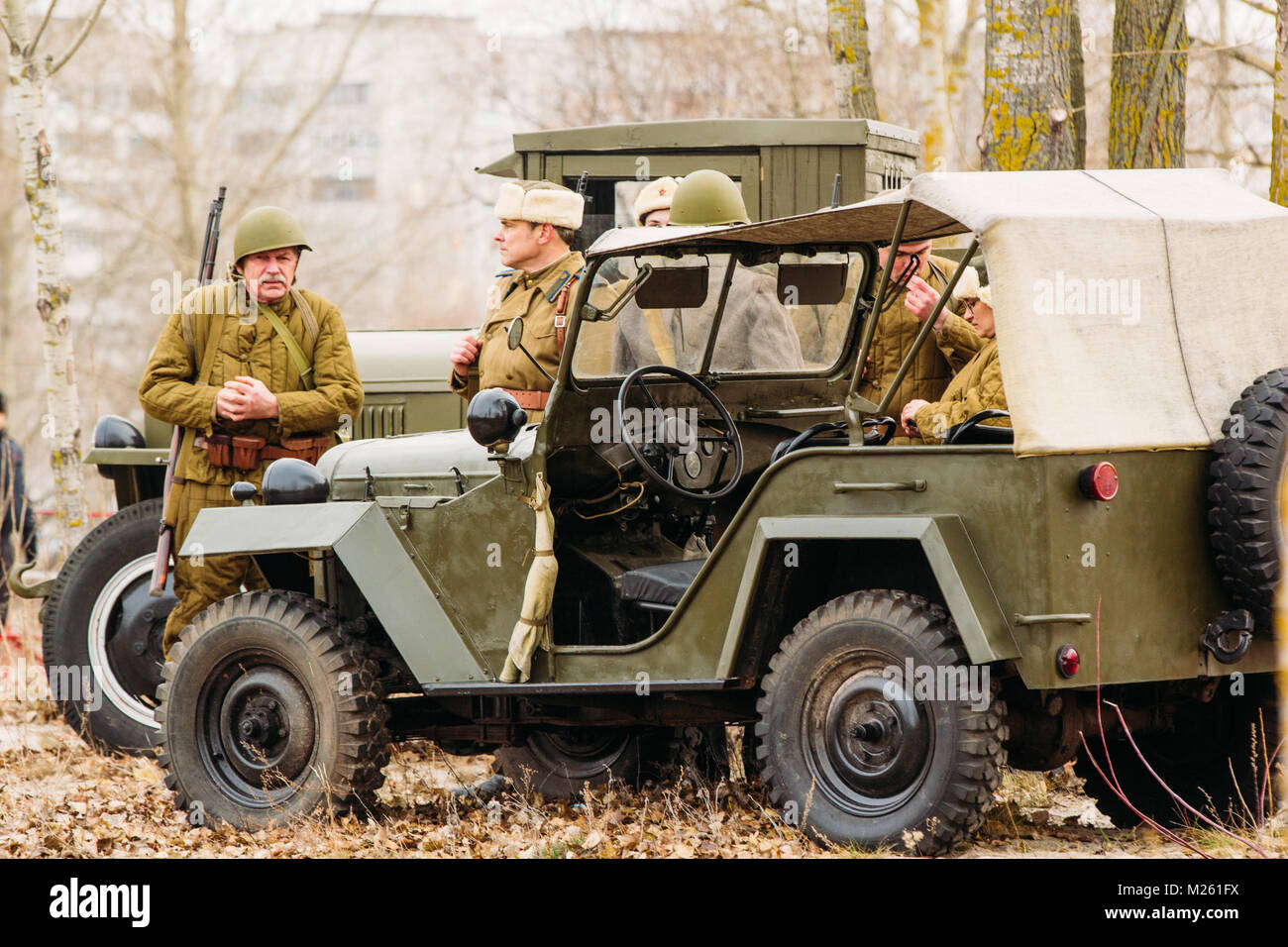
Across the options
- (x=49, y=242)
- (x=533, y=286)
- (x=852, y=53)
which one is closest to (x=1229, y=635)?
(x=533, y=286)

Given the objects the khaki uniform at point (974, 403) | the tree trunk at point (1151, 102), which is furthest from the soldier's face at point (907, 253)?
the tree trunk at point (1151, 102)

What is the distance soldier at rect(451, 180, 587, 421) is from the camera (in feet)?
22.5

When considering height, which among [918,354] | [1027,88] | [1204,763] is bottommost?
[1204,763]

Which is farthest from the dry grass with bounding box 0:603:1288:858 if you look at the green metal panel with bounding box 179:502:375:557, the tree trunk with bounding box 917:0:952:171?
the tree trunk with bounding box 917:0:952:171

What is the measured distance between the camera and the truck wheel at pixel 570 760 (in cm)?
662

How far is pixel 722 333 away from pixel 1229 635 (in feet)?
7.02

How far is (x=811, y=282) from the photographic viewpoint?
20.7 feet

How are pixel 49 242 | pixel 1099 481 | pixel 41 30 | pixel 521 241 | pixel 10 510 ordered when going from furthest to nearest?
pixel 49 242, pixel 10 510, pixel 41 30, pixel 521 241, pixel 1099 481

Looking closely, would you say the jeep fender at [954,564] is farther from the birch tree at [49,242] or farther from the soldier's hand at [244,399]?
the birch tree at [49,242]

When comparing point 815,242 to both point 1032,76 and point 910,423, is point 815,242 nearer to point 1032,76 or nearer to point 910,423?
point 910,423

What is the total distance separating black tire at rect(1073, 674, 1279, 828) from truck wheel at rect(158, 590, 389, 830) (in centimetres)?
239

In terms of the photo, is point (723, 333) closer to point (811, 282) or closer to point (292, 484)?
point (811, 282)

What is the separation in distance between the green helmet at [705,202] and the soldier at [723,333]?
0.83 metres

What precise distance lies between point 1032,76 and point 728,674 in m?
4.43
